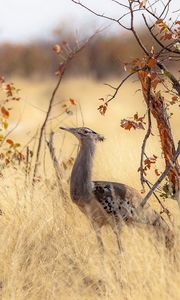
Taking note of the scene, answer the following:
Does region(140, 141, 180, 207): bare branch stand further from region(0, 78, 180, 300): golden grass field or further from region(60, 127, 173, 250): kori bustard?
region(0, 78, 180, 300): golden grass field

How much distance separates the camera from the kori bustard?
6.02 meters

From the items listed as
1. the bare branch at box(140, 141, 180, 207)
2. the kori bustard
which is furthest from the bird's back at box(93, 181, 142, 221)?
the bare branch at box(140, 141, 180, 207)

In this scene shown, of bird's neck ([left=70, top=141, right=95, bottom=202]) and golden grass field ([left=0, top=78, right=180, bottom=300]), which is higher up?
bird's neck ([left=70, top=141, right=95, bottom=202])

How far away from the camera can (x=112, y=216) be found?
6023 mm

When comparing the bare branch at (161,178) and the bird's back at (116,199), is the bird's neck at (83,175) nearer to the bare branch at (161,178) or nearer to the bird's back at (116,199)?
the bird's back at (116,199)

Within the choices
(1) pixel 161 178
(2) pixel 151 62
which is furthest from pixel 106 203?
(2) pixel 151 62

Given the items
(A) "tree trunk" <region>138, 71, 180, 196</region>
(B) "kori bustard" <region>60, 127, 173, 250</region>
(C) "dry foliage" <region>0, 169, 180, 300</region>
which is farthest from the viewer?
(A) "tree trunk" <region>138, 71, 180, 196</region>

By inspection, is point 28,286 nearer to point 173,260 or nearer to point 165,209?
point 173,260

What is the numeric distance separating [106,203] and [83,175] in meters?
0.31

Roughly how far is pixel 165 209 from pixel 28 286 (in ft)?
5.38

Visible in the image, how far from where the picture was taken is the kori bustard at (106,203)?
602 cm

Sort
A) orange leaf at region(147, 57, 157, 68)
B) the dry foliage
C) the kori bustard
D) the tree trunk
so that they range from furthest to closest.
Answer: the tree trunk
the kori bustard
orange leaf at region(147, 57, 157, 68)
the dry foliage

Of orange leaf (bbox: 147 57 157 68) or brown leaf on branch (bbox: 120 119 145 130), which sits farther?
brown leaf on branch (bbox: 120 119 145 130)

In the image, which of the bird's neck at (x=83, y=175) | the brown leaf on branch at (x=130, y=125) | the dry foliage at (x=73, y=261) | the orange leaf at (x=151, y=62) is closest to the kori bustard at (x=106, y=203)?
the bird's neck at (x=83, y=175)
